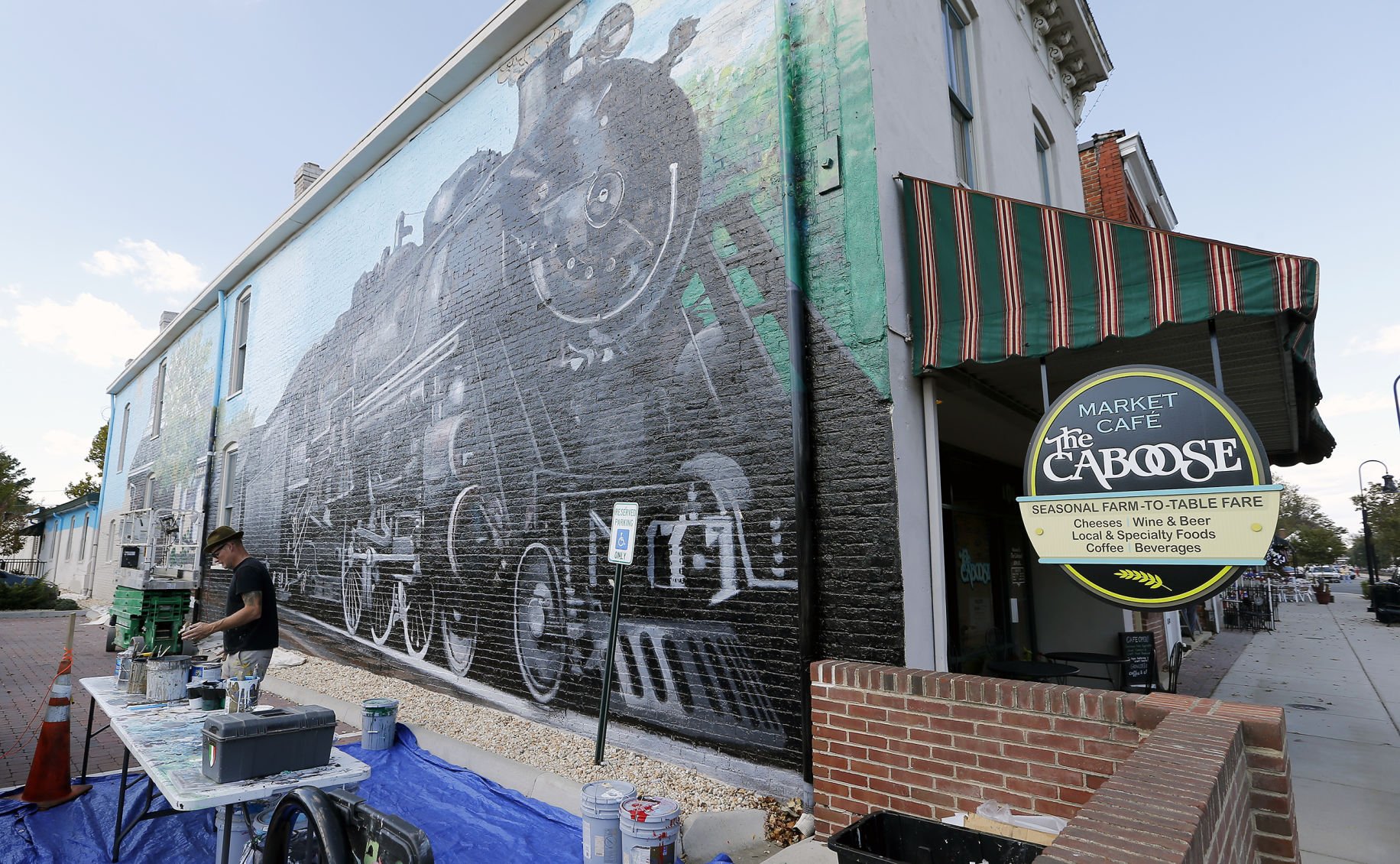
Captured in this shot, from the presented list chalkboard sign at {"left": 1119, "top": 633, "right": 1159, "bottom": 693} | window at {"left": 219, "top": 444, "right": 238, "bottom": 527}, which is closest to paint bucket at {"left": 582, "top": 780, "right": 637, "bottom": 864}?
chalkboard sign at {"left": 1119, "top": 633, "right": 1159, "bottom": 693}

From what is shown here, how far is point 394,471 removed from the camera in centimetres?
1029

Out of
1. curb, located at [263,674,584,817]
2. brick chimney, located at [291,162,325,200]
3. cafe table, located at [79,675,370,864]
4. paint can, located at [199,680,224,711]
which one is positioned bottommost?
curb, located at [263,674,584,817]

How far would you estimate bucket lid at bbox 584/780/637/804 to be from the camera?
13.9 feet

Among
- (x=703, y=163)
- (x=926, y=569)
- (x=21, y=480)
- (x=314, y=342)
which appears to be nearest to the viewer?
(x=926, y=569)

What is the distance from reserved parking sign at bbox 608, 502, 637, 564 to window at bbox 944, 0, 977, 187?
4771 millimetres

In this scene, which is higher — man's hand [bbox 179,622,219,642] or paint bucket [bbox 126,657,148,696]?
man's hand [bbox 179,622,219,642]

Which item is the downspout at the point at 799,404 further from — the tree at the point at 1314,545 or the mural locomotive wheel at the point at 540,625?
the tree at the point at 1314,545

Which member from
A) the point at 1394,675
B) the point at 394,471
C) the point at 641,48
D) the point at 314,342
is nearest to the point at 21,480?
the point at 314,342

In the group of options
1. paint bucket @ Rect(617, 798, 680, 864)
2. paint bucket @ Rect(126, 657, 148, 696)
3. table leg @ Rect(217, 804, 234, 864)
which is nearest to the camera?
table leg @ Rect(217, 804, 234, 864)

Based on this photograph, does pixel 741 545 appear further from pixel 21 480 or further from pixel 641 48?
pixel 21 480

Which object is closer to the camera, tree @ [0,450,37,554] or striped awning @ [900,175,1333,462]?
striped awning @ [900,175,1333,462]

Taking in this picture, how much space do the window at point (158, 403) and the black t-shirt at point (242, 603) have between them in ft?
59.9

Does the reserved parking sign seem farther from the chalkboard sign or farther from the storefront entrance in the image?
the chalkboard sign

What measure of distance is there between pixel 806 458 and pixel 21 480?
155 ft
